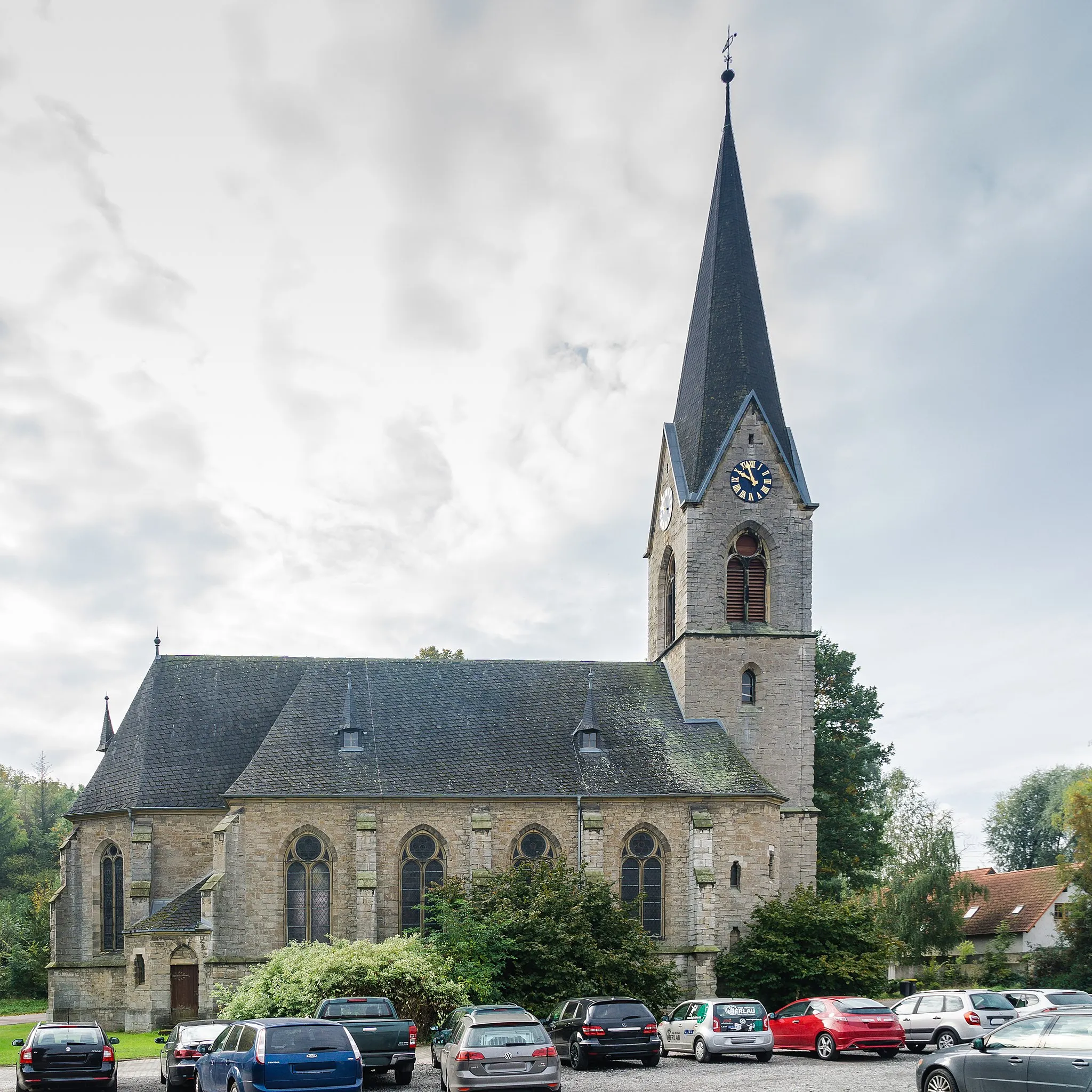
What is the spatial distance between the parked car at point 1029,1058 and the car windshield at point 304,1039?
8871mm

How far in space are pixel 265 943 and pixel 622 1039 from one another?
56.4 ft

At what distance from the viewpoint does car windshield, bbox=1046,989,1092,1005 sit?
84.6 feet

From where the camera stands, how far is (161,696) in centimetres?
4322

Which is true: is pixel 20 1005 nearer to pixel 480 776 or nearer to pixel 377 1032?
pixel 480 776

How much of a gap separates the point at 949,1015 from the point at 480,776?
60.1 feet

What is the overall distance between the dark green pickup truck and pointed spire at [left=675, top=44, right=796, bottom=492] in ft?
84.1

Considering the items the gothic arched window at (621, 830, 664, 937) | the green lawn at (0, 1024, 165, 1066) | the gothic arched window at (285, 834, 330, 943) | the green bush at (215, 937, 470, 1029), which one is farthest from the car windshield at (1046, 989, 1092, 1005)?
the gothic arched window at (285, 834, 330, 943)

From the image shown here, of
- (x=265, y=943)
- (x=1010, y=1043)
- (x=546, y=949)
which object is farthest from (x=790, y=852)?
(x=1010, y=1043)

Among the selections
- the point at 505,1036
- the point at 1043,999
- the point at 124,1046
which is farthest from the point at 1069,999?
the point at 124,1046

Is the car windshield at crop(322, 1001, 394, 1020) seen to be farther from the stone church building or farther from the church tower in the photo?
the church tower

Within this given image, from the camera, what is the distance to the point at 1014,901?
59.2 m

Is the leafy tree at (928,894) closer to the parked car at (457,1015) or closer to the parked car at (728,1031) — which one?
the parked car at (728,1031)

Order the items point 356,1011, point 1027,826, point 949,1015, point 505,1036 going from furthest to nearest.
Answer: point 1027,826 → point 949,1015 → point 356,1011 → point 505,1036

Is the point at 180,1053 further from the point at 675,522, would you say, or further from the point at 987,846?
the point at 987,846
